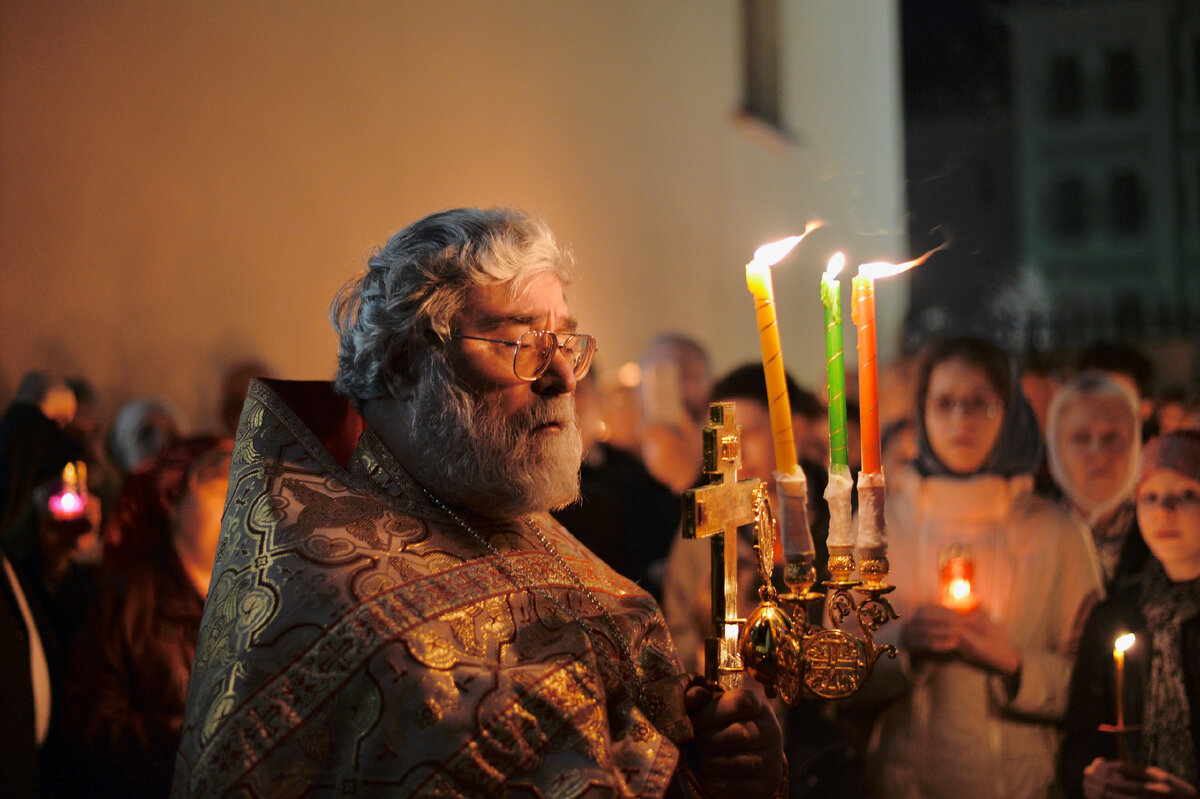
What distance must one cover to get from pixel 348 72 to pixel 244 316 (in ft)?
4.64

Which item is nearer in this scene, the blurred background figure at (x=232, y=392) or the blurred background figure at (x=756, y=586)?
the blurred background figure at (x=756, y=586)

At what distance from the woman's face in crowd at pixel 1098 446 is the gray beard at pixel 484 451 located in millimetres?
1988

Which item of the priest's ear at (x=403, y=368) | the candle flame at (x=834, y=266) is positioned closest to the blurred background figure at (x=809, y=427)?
the priest's ear at (x=403, y=368)

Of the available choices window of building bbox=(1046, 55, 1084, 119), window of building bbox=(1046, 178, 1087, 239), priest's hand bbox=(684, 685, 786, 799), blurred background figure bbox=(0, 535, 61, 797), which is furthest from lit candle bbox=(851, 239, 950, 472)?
window of building bbox=(1046, 55, 1084, 119)

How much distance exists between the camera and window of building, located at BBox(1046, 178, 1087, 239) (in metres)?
32.6

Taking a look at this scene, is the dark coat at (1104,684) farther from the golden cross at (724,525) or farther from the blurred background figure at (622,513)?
the golden cross at (724,525)

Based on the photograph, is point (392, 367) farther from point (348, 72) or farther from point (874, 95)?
point (874, 95)

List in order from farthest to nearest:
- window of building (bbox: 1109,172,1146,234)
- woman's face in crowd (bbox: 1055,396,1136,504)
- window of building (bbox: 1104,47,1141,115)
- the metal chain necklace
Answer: window of building (bbox: 1109,172,1146,234), window of building (bbox: 1104,47,1141,115), woman's face in crowd (bbox: 1055,396,1136,504), the metal chain necklace

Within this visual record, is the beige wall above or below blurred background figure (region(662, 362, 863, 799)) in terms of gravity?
above

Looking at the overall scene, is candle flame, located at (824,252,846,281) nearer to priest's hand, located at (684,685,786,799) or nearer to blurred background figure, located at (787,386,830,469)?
priest's hand, located at (684,685,786,799)

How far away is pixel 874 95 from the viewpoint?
451 inches

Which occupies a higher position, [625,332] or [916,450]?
[625,332]

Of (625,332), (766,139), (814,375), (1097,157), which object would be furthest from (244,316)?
(1097,157)

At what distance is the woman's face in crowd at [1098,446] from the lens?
3.35 meters
